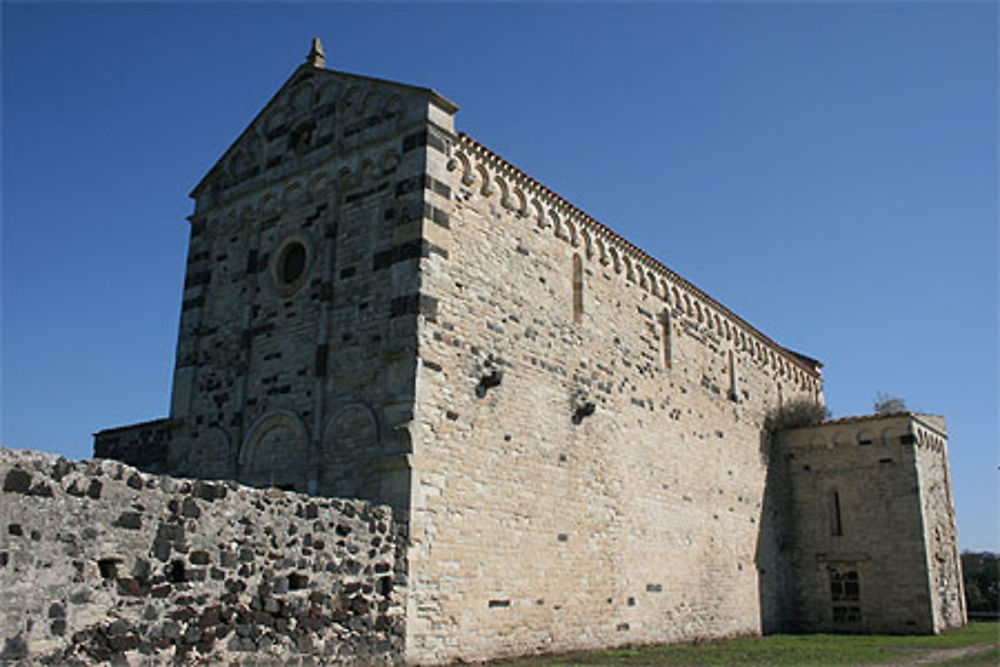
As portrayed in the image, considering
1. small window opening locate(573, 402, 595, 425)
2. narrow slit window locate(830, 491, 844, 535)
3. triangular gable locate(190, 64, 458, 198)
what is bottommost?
narrow slit window locate(830, 491, 844, 535)

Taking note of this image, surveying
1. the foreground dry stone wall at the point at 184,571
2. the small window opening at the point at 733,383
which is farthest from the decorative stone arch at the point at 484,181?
the small window opening at the point at 733,383

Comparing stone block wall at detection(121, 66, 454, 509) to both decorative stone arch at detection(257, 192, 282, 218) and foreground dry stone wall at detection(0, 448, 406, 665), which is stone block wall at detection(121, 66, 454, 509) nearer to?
decorative stone arch at detection(257, 192, 282, 218)

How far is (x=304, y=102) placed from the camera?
14.0 meters

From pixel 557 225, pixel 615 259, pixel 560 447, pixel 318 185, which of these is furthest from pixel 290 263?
pixel 615 259

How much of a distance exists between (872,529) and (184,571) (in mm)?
16579

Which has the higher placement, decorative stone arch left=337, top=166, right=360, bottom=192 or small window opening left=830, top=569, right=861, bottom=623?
decorative stone arch left=337, top=166, right=360, bottom=192

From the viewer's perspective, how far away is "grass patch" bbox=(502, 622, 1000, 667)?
11.9m

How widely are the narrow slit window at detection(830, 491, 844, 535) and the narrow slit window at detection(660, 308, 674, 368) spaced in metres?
6.43

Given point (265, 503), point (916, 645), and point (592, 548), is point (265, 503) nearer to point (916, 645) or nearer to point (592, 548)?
point (592, 548)

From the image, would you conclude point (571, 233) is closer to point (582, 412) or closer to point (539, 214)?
point (539, 214)

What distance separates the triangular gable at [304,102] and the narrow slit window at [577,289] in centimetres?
372

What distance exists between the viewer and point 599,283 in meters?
15.4

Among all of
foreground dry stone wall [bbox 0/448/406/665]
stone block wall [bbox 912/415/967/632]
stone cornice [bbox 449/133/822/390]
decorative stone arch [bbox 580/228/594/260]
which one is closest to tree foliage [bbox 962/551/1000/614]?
stone block wall [bbox 912/415/967/632]


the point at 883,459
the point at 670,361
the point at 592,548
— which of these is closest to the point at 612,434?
the point at 592,548
